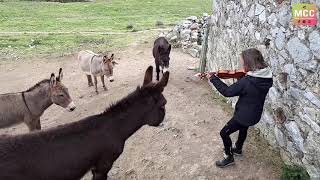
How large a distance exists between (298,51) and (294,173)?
1832 millimetres

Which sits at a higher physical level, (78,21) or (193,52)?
(78,21)

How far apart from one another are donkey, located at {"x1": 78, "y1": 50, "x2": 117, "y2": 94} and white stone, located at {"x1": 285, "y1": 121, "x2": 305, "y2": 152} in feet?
17.7

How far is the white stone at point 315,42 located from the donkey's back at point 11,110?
5.30 meters

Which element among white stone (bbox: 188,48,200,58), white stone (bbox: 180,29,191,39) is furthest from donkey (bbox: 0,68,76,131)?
white stone (bbox: 180,29,191,39)

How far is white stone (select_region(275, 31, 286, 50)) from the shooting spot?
23.8 feet

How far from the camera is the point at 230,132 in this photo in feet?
23.8

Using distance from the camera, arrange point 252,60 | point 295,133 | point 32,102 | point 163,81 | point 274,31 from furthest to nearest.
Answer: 1. point 32,102
2. point 274,31
3. point 295,133
4. point 252,60
5. point 163,81

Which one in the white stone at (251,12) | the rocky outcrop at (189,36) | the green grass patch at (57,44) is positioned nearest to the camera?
the white stone at (251,12)

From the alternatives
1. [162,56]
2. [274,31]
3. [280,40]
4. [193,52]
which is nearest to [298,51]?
[280,40]

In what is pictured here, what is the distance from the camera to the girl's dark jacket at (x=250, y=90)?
665cm

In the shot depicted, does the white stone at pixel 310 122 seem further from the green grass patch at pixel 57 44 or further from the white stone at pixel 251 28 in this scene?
the green grass patch at pixel 57 44

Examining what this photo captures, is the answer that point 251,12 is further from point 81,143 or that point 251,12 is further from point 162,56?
point 81,143

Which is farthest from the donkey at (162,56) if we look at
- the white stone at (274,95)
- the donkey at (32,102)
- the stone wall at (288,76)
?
the white stone at (274,95)

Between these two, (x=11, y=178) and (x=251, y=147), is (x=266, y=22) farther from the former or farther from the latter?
(x=11, y=178)
